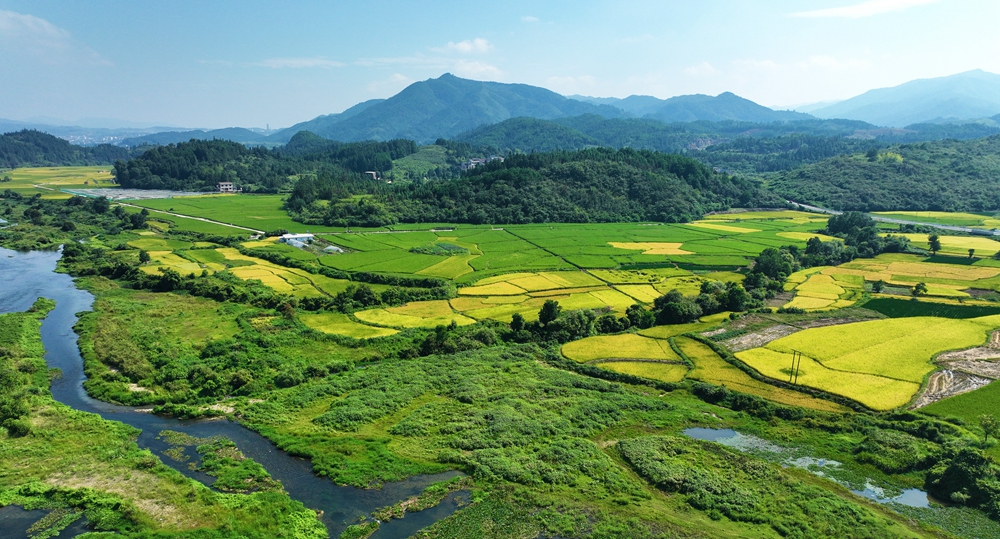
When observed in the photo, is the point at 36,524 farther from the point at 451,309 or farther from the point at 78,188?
the point at 78,188

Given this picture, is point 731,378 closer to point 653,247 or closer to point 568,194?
point 653,247

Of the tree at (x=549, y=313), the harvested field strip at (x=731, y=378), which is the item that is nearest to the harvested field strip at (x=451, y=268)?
the tree at (x=549, y=313)

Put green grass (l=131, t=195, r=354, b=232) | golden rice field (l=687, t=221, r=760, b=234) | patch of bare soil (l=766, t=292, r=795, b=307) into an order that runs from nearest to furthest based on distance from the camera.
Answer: patch of bare soil (l=766, t=292, r=795, b=307) → golden rice field (l=687, t=221, r=760, b=234) → green grass (l=131, t=195, r=354, b=232)

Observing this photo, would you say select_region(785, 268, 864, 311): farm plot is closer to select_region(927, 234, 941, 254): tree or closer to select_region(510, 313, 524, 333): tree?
select_region(927, 234, 941, 254): tree

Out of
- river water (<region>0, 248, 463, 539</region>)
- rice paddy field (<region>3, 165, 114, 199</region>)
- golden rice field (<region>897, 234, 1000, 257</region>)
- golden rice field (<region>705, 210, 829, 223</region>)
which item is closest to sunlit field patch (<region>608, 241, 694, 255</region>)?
golden rice field (<region>705, 210, 829, 223</region>)

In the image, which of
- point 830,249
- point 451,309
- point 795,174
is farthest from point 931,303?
point 795,174

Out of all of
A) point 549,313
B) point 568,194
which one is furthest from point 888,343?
point 568,194

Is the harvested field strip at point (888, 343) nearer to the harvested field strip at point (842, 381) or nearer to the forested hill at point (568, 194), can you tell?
the harvested field strip at point (842, 381)
